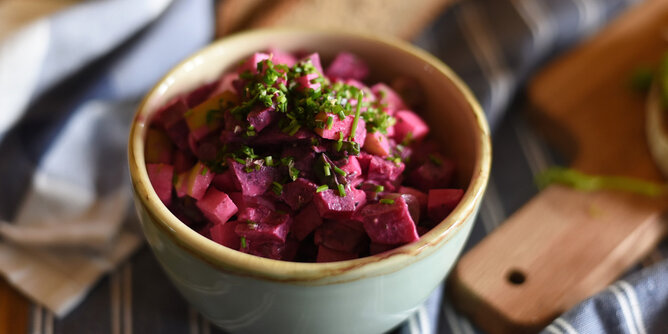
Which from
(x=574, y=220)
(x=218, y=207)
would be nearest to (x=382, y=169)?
(x=218, y=207)

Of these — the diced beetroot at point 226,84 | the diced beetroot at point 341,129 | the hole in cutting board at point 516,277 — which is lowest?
the hole in cutting board at point 516,277

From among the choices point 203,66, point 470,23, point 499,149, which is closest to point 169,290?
point 203,66

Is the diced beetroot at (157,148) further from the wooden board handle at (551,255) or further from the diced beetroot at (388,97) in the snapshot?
the wooden board handle at (551,255)

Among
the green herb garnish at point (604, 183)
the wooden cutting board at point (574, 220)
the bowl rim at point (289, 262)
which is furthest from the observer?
the green herb garnish at point (604, 183)

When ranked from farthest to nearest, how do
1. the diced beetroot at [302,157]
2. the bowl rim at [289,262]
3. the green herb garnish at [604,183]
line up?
the green herb garnish at [604,183], the diced beetroot at [302,157], the bowl rim at [289,262]

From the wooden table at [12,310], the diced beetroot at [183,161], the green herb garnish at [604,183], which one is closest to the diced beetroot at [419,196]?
the diced beetroot at [183,161]

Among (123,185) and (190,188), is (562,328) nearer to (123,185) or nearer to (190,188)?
(190,188)
